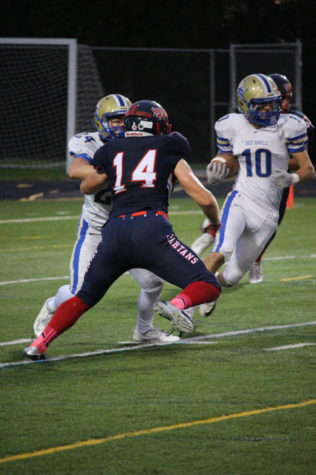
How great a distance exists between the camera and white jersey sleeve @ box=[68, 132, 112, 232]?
6297mm

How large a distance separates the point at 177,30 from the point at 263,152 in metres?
22.5

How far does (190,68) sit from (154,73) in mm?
1048

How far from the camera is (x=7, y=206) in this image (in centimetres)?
1656

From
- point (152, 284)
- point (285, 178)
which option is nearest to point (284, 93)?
point (285, 178)

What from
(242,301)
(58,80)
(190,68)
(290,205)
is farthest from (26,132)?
(242,301)

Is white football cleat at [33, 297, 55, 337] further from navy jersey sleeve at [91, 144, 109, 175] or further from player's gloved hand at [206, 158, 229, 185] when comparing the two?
player's gloved hand at [206, 158, 229, 185]

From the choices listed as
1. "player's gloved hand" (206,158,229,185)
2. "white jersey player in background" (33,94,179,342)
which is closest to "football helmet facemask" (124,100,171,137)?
"white jersey player in background" (33,94,179,342)

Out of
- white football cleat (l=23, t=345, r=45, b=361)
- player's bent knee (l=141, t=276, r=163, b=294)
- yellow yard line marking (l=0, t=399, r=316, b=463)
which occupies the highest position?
yellow yard line marking (l=0, t=399, r=316, b=463)

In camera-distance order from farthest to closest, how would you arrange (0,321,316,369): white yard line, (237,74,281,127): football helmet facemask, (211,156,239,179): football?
(211,156,239,179): football < (237,74,281,127): football helmet facemask < (0,321,316,369): white yard line

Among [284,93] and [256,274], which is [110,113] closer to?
[284,93]

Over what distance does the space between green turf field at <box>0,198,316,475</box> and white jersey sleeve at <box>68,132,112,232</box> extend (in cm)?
79

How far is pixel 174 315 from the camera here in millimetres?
5047

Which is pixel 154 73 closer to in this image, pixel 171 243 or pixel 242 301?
pixel 242 301

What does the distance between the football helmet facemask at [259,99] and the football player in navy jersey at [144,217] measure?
1.58 meters
